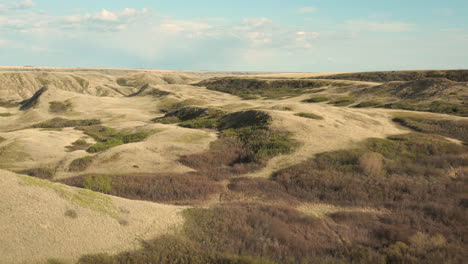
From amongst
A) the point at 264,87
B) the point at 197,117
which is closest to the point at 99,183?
the point at 197,117

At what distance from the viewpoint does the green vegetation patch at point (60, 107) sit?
298ft

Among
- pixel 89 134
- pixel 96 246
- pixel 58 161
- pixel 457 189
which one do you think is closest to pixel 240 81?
pixel 89 134

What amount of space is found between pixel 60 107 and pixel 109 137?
58.8 metres

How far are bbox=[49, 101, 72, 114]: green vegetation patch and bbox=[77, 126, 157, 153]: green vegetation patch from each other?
43607 mm

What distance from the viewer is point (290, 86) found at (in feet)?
390

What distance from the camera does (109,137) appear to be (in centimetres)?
4641

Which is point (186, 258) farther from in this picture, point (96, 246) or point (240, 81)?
point (240, 81)

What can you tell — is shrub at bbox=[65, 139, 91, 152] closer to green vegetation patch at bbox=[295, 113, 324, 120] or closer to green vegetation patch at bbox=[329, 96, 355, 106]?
green vegetation patch at bbox=[295, 113, 324, 120]

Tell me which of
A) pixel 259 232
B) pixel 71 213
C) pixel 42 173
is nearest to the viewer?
pixel 71 213

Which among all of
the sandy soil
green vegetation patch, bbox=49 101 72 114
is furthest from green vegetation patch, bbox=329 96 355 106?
green vegetation patch, bbox=49 101 72 114

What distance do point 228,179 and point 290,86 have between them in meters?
98.8

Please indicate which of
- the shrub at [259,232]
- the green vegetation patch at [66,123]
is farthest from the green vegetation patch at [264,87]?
the shrub at [259,232]

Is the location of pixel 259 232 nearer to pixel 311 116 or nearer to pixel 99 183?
pixel 99 183

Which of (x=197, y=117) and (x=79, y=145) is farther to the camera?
(x=197, y=117)
